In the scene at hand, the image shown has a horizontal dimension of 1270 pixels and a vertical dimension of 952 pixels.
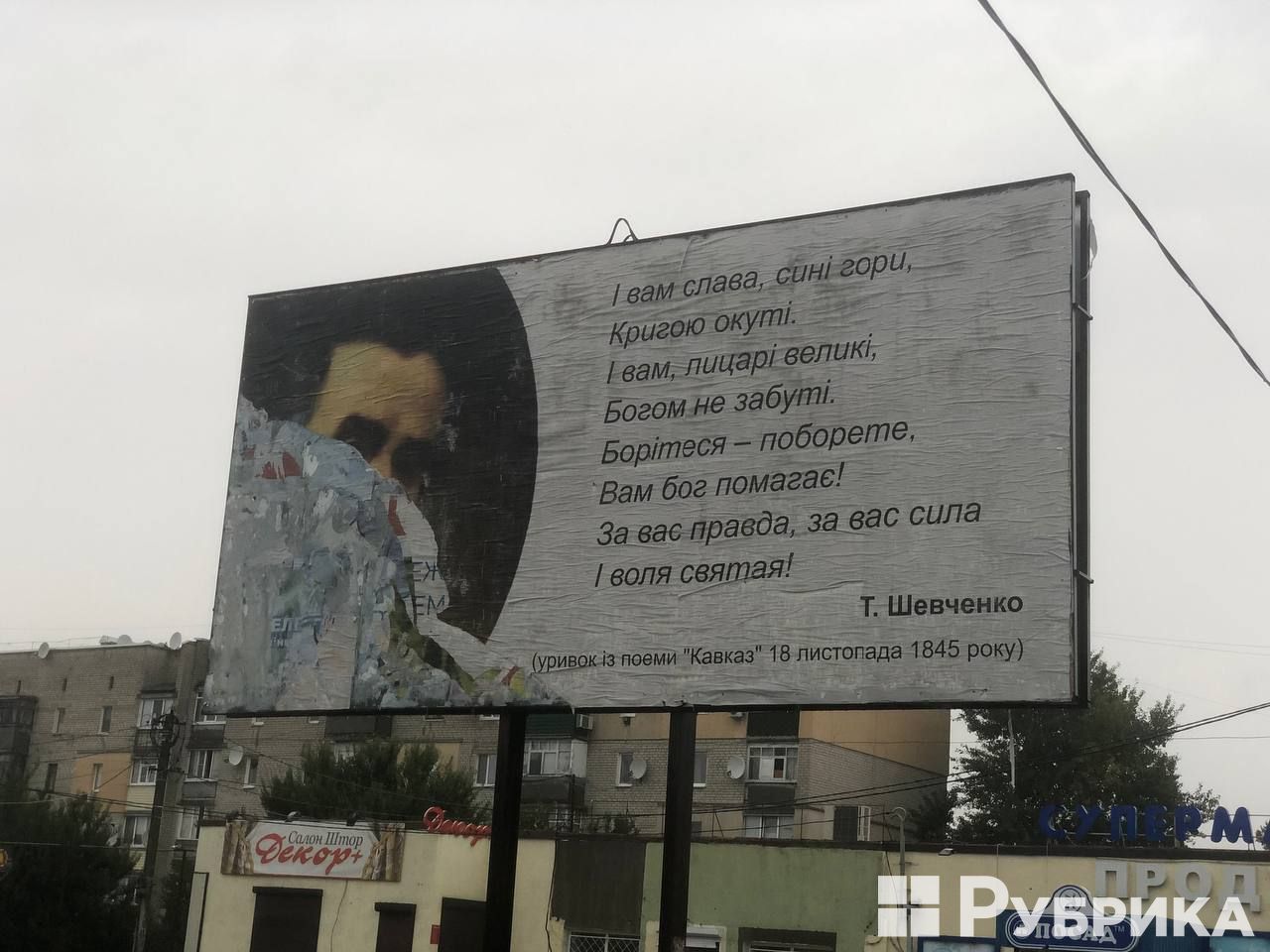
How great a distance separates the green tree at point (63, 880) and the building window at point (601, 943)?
574 inches

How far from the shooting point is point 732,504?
929 cm

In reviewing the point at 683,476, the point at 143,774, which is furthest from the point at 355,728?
the point at 683,476

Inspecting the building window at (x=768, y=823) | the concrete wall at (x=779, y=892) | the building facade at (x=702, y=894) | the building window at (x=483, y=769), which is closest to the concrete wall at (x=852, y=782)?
the building window at (x=768, y=823)

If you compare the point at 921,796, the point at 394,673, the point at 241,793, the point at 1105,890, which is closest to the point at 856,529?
the point at 394,673

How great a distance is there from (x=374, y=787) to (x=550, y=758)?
622cm

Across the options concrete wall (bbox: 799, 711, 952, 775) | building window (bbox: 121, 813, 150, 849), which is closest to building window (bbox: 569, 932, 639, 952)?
concrete wall (bbox: 799, 711, 952, 775)

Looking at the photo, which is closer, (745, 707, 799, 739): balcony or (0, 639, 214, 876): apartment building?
(745, 707, 799, 739): balcony

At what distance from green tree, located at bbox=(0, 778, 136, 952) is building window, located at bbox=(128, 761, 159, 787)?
1551cm

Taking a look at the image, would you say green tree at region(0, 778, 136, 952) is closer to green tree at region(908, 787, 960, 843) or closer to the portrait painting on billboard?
green tree at region(908, 787, 960, 843)

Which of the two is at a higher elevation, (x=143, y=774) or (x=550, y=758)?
(x=550, y=758)

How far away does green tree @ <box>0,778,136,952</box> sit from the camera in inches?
1320

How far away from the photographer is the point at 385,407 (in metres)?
10.8

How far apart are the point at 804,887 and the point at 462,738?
1036 inches

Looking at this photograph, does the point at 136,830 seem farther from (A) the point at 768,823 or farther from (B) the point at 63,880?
(A) the point at 768,823
